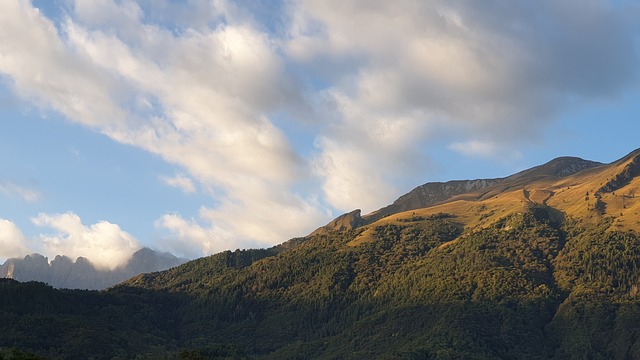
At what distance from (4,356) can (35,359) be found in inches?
295

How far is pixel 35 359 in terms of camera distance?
195 meters

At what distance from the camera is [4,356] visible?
7594 inches
